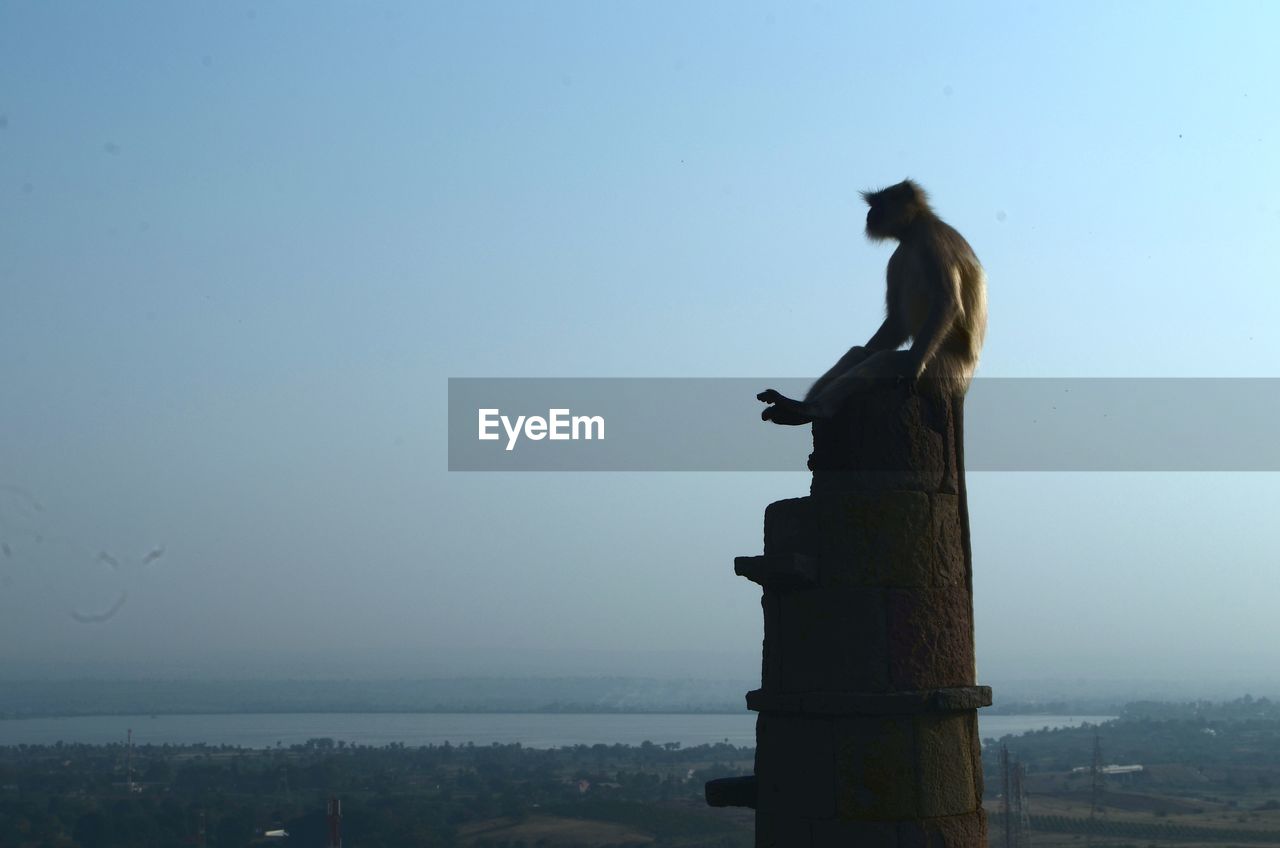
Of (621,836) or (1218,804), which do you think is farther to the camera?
(1218,804)

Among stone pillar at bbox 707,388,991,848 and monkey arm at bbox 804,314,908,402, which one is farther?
monkey arm at bbox 804,314,908,402

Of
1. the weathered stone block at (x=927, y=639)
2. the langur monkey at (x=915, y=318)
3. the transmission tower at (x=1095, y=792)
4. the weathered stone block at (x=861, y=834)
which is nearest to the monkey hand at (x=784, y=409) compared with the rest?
the langur monkey at (x=915, y=318)

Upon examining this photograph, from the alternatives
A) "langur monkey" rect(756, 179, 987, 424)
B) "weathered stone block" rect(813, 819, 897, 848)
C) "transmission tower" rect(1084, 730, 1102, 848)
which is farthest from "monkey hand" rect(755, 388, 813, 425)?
"transmission tower" rect(1084, 730, 1102, 848)

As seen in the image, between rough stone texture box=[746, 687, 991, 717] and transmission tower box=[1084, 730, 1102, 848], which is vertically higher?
rough stone texture box=[746, 687, 991, 717]

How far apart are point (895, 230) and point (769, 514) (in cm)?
217

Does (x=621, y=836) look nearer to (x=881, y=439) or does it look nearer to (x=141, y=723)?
(x=881, y=439)

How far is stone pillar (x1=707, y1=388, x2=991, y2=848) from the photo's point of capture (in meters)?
8.27

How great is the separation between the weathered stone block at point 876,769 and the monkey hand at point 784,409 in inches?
72.7

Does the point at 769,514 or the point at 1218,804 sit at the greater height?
the point at 769,514

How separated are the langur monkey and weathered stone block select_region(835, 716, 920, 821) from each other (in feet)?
6.26

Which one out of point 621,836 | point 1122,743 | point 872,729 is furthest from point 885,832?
point 1122,743

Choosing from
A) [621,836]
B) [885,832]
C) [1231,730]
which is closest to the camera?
[885,832]

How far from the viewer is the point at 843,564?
8523 millimetres

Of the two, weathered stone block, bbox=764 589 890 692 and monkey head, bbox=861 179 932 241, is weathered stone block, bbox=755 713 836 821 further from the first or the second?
monkey head, bbox=861 179 932 241
